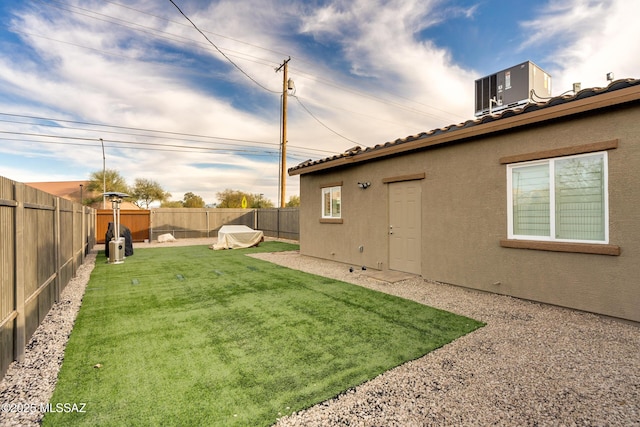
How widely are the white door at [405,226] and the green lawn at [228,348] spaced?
5.46ft

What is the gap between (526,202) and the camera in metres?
4.91

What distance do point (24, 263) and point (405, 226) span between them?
658 cm

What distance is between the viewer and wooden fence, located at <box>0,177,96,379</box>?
9.02ft

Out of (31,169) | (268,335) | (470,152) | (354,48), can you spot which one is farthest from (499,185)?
(31,169)

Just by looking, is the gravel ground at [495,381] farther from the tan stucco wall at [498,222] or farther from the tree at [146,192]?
the tree at [146,192]

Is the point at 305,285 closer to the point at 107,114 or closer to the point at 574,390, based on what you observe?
the point at 574,390

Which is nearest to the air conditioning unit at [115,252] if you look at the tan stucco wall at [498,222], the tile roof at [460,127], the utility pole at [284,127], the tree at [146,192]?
the tile roof at [460,127]

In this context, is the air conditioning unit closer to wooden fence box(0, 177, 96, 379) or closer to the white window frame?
wooden fence box(0, 177, 96, 379)

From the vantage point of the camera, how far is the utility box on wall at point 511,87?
20.4ft

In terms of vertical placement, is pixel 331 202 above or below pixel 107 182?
below

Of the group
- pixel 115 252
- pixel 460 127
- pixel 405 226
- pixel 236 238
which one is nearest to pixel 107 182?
pixel 236 238

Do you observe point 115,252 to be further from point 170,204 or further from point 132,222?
point 170,204

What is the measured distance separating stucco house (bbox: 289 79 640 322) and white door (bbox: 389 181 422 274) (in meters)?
0.03

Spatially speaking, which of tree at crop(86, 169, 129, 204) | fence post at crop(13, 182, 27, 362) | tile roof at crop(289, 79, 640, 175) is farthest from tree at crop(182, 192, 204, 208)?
fence post at crop(13, 182, 27, 362)
